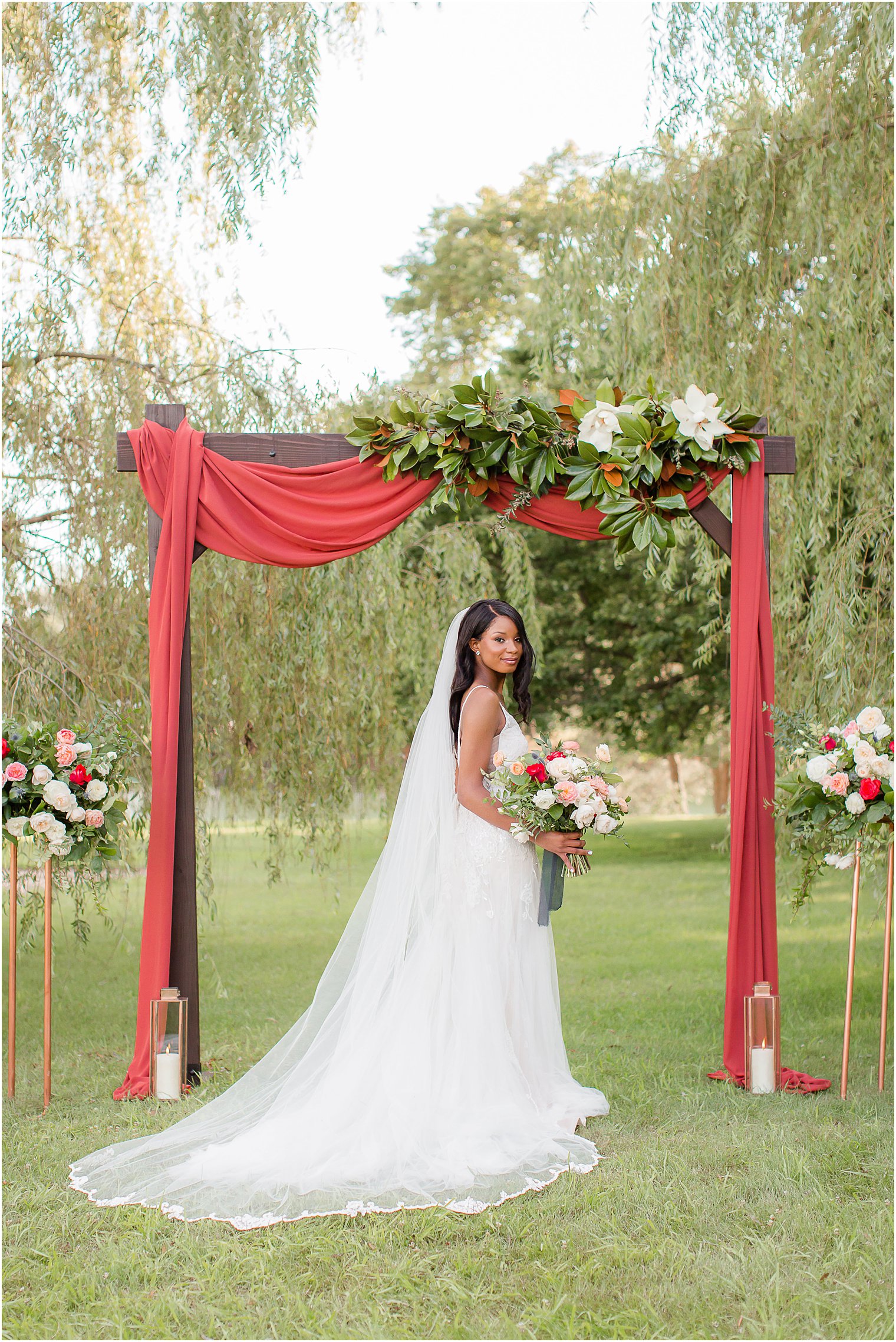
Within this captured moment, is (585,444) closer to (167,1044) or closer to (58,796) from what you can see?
(58,796)

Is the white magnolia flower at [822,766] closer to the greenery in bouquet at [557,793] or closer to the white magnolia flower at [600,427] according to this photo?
the greenery in bouquet at [557,793]

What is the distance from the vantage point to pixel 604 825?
13.6 ft

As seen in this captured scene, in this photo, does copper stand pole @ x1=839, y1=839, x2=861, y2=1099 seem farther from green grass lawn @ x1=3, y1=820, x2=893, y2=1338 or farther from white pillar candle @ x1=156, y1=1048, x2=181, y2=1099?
white pillar candle @ x1=156, y1=1048, x2=181, y2=1099

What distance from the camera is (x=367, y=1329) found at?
2758 millimetres

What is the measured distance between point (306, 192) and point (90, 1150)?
5753mm

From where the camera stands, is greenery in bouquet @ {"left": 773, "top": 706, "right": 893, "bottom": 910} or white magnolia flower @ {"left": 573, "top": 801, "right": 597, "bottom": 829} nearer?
white magnolia flower @ {"left": 573, "top": 801, "right": 597, "bottom": 829}

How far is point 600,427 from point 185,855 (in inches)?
106

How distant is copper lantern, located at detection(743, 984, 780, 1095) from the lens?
469 cm

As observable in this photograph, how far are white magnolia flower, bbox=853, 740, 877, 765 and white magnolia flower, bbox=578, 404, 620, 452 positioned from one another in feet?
5.50

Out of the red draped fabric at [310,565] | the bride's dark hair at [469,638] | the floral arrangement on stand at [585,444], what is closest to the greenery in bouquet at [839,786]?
the red draped fabric at [310,565]

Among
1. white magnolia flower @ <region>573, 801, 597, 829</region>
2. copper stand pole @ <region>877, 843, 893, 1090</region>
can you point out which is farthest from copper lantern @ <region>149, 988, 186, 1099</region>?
copper stand pole @ <region>877, 843, 893, 1090</region>

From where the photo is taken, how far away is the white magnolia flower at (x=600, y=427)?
4.82 m

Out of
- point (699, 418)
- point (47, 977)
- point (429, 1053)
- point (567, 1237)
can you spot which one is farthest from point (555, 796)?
point (47, 977)

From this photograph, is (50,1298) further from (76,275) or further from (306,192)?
(306,192)
